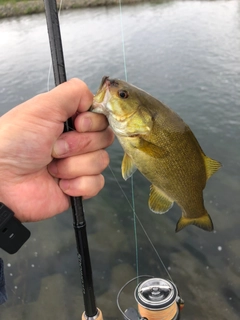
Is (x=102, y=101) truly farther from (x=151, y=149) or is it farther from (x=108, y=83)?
(x=151, y=149)

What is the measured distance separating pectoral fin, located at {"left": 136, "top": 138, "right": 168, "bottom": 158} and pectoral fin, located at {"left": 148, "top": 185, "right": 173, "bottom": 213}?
0.86ft

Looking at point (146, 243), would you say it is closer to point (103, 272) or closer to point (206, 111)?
point (103, 272)

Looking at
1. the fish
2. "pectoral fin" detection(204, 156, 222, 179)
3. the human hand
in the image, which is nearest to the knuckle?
the human hand

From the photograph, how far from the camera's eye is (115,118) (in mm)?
1719

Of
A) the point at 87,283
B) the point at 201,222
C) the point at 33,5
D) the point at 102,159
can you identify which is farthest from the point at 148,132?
the point at 33,5

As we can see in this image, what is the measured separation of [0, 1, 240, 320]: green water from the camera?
411 centimetres

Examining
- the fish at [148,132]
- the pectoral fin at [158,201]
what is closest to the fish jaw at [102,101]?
the fish at [148,132]

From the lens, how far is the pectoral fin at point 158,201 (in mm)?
1948

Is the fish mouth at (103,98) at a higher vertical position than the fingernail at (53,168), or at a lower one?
higher

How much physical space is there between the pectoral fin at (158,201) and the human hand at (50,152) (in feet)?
1.02

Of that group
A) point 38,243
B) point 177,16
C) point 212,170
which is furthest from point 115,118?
point 177,16

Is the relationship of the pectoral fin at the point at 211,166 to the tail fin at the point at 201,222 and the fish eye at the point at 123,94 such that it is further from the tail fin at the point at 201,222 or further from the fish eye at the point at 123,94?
the fish eye at the point at 123,94

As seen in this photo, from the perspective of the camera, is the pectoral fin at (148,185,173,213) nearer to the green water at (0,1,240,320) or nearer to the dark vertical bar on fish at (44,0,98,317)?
the dark vertical bar on fish at (44,0,98,317)

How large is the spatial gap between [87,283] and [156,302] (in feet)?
2.00
